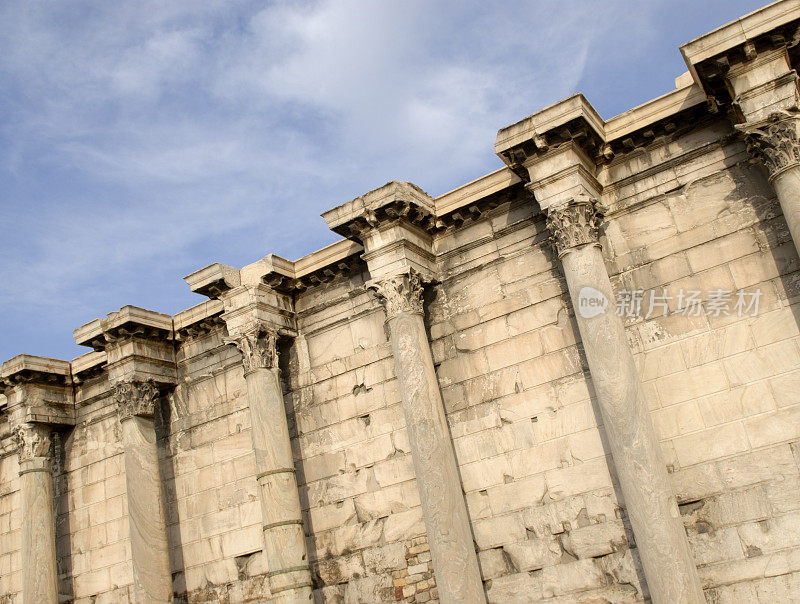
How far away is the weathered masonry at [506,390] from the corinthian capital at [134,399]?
0.11ft

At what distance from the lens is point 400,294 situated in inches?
414

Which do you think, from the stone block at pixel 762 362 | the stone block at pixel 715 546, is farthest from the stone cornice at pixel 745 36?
the stone block at pixel 715 546

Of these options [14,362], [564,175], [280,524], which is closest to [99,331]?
[14,362]

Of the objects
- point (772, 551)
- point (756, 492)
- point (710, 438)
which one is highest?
point (710, 438)

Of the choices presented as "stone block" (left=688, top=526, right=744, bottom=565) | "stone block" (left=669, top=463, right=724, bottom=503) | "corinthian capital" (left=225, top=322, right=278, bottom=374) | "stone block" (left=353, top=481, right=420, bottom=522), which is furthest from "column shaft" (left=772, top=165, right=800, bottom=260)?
"corinthian capital" (left=225, top=322, right=278, bottom=374)

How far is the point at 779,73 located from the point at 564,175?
252 cm

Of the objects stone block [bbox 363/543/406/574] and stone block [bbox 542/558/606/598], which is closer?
stone block [bbox 542/558/606/598]

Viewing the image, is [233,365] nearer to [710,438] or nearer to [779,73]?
[710,438]

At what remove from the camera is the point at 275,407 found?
37.4 ft

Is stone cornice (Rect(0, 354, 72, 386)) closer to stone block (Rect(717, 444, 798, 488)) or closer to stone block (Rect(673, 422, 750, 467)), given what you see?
stone block (Rect(673, 422, 750, 467))

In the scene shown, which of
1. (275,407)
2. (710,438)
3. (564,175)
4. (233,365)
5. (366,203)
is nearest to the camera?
(710,438)

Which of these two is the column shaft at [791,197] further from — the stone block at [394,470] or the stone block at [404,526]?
the stone block at [404,526]

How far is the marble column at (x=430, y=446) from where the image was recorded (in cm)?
929

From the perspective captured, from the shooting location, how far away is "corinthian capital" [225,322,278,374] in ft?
37.8
